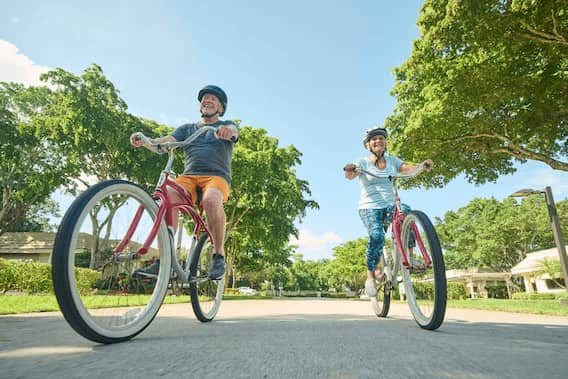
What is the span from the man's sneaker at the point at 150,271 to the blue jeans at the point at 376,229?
2.57m

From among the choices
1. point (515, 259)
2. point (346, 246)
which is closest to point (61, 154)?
point (346, 246)

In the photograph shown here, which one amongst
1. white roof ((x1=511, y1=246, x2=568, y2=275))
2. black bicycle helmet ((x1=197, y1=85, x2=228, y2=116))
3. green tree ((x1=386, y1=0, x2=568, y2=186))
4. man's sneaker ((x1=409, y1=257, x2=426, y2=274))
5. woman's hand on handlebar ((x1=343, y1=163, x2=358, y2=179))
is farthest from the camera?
white roof ((x1=511, y1=246, x2=568, y2=275))

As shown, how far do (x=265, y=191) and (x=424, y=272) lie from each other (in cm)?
1636

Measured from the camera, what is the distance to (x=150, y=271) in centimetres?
251

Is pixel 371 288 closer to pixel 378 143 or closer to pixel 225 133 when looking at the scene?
pixel 378 143

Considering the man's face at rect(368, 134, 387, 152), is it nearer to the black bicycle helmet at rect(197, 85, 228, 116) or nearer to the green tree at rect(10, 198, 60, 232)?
the black bicycle helmet at rect(197, 85, 228, 116)

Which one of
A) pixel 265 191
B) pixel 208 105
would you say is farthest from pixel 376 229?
pixel 265 191

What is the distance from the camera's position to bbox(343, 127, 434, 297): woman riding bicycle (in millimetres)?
4090

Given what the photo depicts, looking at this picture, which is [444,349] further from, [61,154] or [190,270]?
[61,154]

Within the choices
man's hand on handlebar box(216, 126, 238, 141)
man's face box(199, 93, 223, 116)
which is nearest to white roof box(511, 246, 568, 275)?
man's face box(199, 93, 223, 116)

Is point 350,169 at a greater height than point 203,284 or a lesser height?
greater

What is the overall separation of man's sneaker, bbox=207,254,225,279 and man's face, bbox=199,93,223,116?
154cm

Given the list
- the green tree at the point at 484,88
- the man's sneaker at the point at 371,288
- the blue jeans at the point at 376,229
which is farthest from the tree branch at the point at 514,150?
the man's sneaker at the point at 371,288

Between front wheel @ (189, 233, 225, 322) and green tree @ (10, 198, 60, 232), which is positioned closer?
front wheel @ (189, 233, 225, 322)
